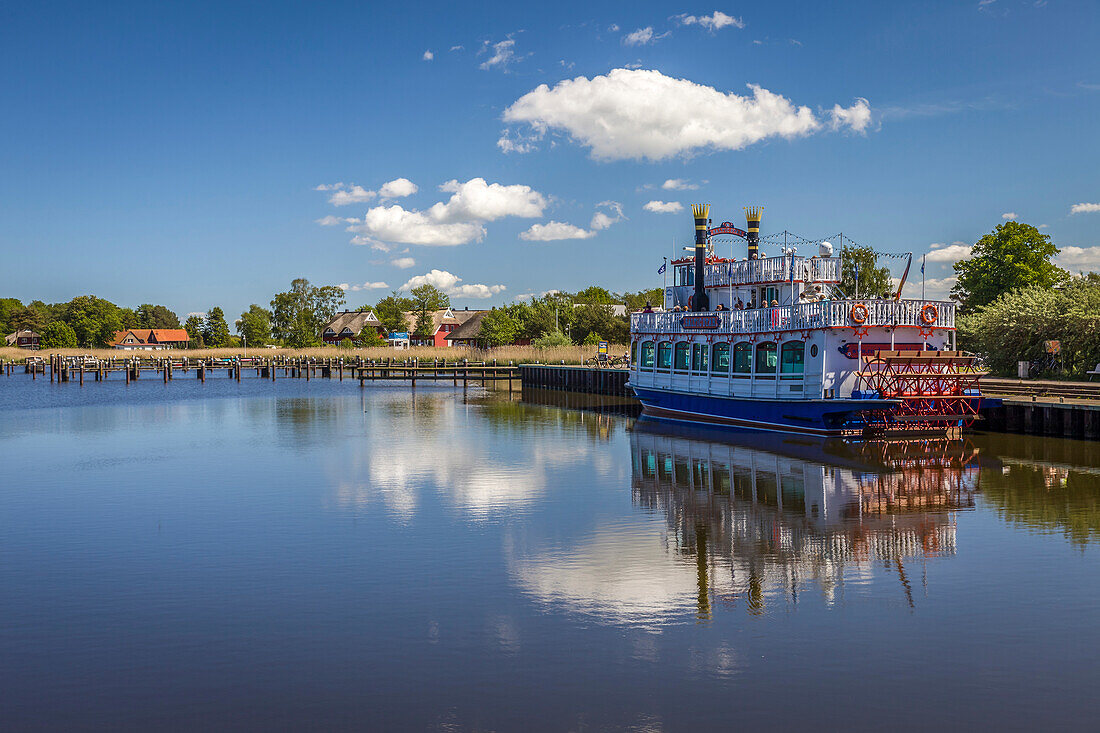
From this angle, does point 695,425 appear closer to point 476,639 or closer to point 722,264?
point 722,264

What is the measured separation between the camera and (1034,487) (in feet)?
72.4

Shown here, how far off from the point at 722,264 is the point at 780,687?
3101 cm

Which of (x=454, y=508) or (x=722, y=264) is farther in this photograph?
(x=722, y=264)

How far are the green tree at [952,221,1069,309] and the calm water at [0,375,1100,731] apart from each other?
157 feet

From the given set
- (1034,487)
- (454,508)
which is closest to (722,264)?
(1034,487)

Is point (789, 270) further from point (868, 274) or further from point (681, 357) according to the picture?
point (868, 274)

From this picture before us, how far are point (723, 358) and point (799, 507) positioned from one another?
56.0ft

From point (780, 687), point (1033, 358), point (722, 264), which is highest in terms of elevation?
point (722, 264)

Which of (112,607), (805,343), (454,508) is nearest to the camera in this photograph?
(112,607)

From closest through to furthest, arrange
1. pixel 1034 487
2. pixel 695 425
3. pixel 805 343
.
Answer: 1. pixel 1034 487
2. pixel 805 343
3. pixel 695 425

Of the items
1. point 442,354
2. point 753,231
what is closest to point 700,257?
point 753,231

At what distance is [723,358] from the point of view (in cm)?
3616

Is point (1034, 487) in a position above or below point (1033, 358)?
below

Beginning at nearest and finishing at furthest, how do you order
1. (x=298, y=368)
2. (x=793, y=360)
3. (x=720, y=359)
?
(x=793, y=360), (x=720, y=359), (x=298, y=368)
